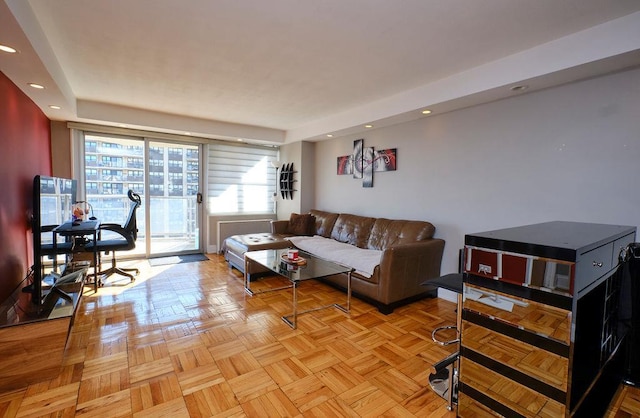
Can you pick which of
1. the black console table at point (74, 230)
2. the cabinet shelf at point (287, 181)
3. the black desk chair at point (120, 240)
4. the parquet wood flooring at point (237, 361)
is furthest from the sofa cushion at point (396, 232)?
the black console table at point (74, 230)

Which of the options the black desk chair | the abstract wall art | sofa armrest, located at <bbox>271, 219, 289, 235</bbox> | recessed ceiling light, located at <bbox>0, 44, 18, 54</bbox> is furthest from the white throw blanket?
recessed ceiling light, located at <bbox>0, 44, 18, 54</bbox>

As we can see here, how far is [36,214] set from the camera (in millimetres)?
2371

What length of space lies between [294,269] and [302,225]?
6.97 ft

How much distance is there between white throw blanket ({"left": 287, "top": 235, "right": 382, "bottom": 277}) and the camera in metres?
3.22

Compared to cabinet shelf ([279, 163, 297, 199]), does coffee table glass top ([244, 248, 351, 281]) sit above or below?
below

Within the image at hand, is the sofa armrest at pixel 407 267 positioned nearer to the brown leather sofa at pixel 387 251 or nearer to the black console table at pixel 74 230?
the brown leather sofa at pixel 387 251

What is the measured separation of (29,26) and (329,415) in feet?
9.76

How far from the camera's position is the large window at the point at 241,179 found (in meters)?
5.60

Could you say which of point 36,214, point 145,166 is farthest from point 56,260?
point 145,166

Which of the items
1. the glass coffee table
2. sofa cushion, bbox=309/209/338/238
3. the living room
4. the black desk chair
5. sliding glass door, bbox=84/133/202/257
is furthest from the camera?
sofa cushion, bbox=309/209/338/238

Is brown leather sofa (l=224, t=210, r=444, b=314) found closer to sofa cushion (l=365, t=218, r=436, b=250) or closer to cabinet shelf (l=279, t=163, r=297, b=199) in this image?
sofa cushion (l=365, t=218, r=436, b=250)

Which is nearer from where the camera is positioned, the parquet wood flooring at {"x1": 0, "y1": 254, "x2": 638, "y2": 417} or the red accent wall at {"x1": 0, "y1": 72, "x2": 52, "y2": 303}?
the parquet wood flooring at {"x1": 0, "y1": 254, "x2": 638, "y2": 417}

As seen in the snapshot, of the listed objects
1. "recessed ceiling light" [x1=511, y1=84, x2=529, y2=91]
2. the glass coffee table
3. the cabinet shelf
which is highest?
"recessed ceiling light" [x1=511, y1=84, x2=529, y2=91]

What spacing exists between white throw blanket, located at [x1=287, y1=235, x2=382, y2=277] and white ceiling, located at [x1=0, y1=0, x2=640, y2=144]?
68.3 inches
